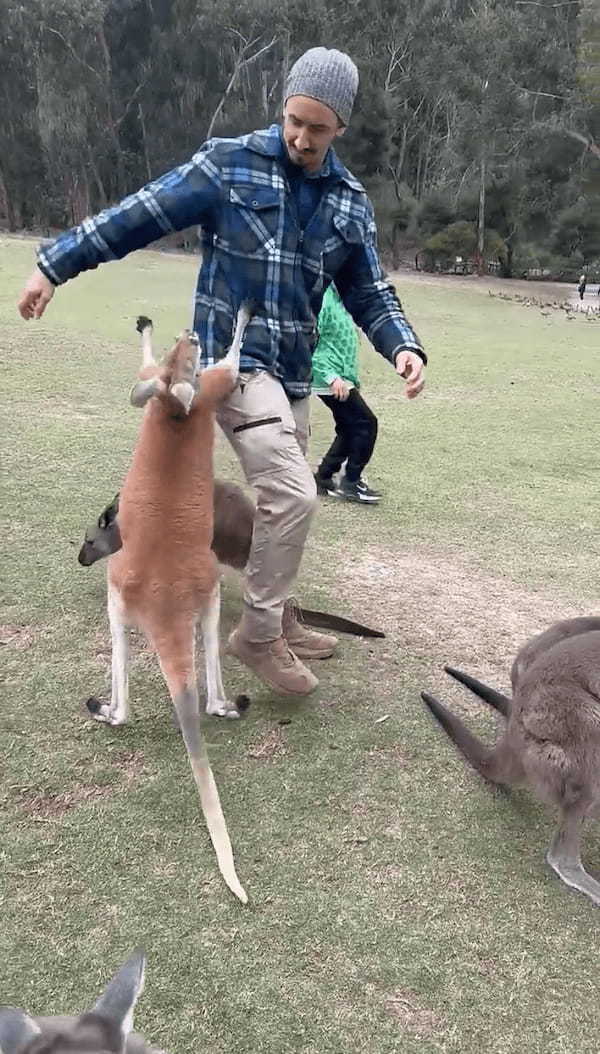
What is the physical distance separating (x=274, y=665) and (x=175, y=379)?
0.83m

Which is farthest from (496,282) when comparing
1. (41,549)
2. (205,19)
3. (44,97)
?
(41,549)

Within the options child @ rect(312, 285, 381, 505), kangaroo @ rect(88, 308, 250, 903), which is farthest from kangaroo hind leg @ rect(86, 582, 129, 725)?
child @ rect(312, 285, 381, 505)

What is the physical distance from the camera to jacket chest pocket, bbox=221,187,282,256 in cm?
231

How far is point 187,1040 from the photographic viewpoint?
4.80 ft

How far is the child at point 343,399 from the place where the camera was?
412cm

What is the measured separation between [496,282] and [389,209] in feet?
13.8

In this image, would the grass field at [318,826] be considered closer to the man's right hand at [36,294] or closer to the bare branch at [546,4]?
the man's right hand at [36,294]

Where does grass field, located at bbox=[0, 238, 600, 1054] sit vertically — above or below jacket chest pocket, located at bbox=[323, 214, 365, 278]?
below

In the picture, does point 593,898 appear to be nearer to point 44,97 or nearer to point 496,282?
point 496,282

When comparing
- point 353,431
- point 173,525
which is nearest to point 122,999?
point 173,525

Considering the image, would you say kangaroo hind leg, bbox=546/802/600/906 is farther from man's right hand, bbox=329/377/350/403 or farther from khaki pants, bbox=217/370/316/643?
man's right hand, bbox=329/377/350/403

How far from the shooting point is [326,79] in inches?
87.4

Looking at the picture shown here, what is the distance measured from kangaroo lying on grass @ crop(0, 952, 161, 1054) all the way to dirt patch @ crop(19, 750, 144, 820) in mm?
949

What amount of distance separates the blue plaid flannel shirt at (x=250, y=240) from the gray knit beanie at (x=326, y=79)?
147 mm
